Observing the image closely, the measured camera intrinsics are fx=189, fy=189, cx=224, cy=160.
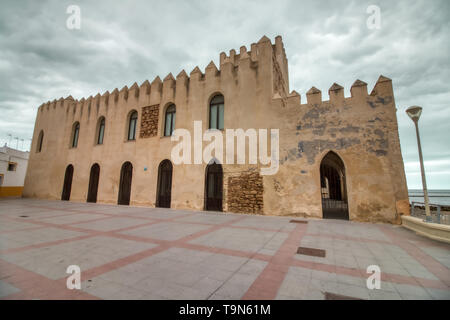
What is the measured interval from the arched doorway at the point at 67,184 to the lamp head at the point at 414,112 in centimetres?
2375

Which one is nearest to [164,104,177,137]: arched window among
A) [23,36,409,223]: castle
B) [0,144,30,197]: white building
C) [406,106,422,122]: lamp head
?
[23,36,409,223]: castle

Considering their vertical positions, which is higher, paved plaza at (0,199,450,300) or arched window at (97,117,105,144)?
arched window at (97,117,105,144)

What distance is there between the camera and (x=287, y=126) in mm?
10109

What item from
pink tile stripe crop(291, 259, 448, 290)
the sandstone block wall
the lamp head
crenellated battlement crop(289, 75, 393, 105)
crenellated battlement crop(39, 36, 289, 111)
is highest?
crenellated battlement crop(39, 36, 289, 111)

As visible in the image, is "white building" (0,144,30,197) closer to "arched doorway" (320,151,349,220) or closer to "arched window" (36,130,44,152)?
"arched window" (36,130,44,152)

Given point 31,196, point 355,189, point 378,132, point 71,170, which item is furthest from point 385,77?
point 31,196

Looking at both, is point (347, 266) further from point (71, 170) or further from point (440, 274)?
point (71, 170)

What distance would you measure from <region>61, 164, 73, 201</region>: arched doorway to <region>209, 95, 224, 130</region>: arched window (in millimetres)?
14959

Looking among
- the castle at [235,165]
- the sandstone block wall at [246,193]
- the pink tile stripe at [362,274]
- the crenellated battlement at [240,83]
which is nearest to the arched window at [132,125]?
the castle at [235,165]

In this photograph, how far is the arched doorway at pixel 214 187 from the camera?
1137 centimetres

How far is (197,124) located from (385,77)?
10.0 meters

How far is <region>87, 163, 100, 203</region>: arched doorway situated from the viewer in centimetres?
1581

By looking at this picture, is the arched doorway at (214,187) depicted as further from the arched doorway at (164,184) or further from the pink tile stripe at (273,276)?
the pink tile stripe at (273,276)
